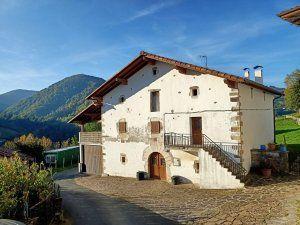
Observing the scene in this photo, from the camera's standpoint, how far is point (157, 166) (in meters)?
24.1

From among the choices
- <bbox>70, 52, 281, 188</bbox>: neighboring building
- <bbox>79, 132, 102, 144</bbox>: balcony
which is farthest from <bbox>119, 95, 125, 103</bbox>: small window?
<bbox>79, 132, 102, 144</bbox>: balcony

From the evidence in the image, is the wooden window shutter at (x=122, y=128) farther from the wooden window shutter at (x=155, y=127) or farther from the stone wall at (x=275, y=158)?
the stone wall at (x=275, y=158)

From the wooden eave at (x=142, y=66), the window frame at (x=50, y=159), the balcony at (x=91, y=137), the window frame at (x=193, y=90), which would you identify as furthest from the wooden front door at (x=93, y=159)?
the window frame at (x=50, y=159)

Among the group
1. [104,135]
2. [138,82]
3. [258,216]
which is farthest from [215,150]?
[104,135]

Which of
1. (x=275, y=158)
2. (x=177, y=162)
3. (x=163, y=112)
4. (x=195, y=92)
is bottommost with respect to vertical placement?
(x=177, y=162)

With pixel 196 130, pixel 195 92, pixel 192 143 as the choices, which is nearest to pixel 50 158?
pixel 192 143

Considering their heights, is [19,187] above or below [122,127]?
below

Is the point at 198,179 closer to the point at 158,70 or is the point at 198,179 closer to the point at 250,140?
the point at 250,140

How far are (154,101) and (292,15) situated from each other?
16.2m

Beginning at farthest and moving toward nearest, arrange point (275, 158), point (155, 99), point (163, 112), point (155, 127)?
point (155, 99) < point (155, 127) < point (163, 112) < point (275, 158)

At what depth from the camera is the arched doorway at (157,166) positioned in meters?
23.8

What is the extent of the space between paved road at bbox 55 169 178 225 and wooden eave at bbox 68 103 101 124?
9.85 m

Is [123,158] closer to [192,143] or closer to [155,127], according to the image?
[155,127]

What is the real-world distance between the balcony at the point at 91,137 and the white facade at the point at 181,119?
84 cm
